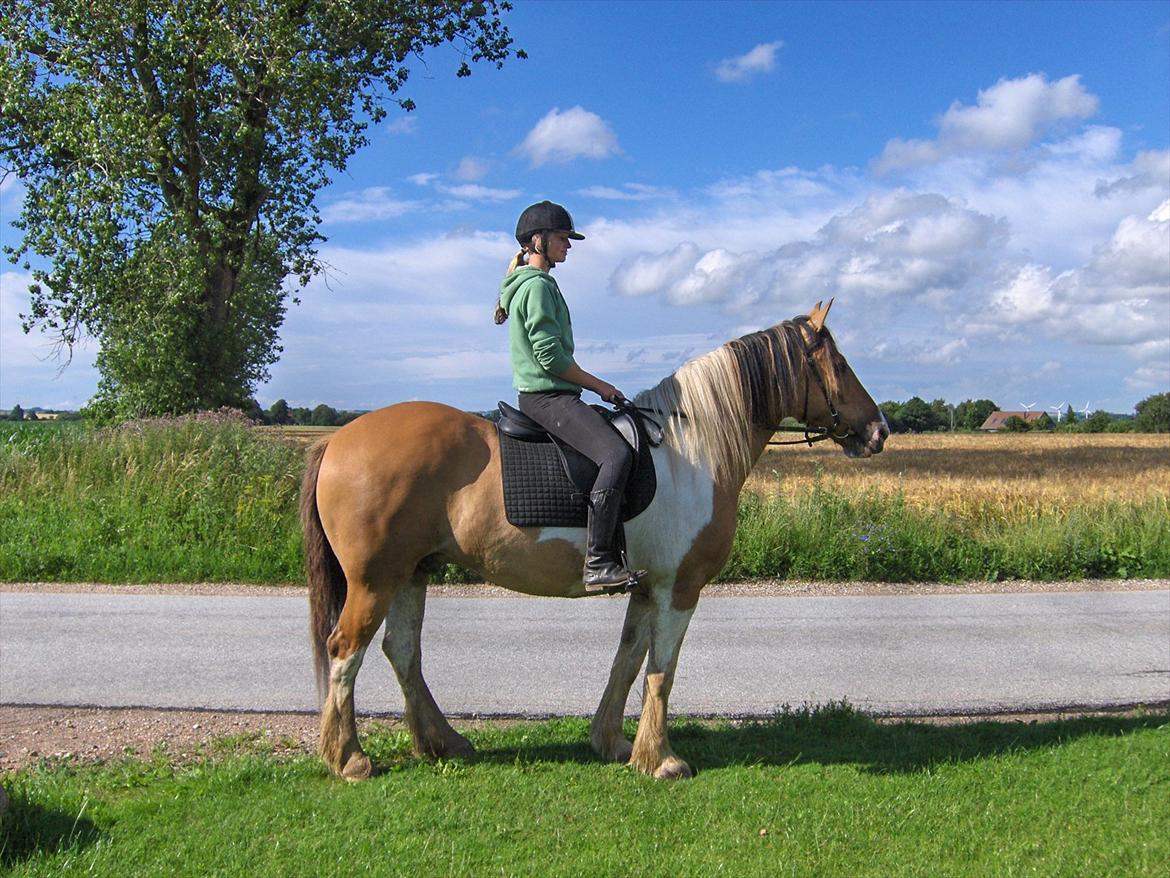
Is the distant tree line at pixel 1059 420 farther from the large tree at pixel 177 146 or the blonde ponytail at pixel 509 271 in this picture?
the blonde ponytail at pixel 509 271

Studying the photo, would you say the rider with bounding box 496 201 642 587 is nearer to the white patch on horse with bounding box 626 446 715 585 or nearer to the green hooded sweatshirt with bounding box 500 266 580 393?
the green hooded sweatshirt with bounding box 500 266 580 393

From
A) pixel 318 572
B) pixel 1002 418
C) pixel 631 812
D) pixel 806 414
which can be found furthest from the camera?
pixel 1002 418

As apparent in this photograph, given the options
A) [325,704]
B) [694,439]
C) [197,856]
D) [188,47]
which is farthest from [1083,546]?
[188,47]

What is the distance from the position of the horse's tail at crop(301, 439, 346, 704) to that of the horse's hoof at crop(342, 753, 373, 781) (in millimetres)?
409

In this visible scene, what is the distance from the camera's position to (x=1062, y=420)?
81.0 m

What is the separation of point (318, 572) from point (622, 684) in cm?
187

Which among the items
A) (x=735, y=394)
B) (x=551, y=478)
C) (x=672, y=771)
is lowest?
(x=672, y=771)

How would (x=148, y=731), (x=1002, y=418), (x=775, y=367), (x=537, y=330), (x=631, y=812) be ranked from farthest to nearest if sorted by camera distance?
(x=1002, y=418) → (x=148, y=731) → (x=775, y=367) → (x=537, y=330) → (x=631, y=812)

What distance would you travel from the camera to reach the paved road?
21.8 ft

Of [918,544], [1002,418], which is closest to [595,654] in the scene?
[918,544]

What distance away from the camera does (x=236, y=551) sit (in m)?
11.3

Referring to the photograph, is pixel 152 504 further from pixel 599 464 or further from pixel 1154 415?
pixel 1154 415

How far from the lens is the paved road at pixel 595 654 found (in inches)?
262

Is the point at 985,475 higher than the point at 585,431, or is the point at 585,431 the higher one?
the point at 585,431
